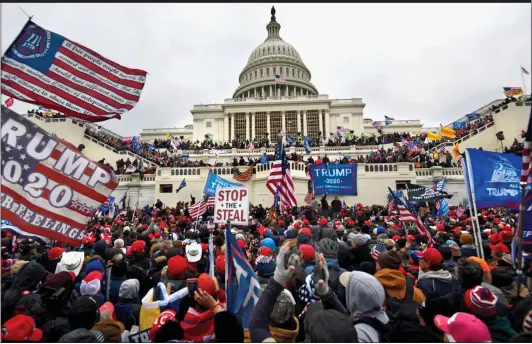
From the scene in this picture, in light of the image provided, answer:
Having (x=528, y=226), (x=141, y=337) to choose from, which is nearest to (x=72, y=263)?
(x=141, y=337)

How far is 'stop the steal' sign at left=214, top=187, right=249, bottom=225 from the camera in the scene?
239 inches

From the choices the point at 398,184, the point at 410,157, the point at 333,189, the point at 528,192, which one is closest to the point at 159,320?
the point at 528,192

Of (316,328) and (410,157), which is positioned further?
(410,157)

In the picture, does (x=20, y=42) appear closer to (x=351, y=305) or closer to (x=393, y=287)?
(x=351, y=305)

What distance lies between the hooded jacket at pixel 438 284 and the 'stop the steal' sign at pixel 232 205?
301cm

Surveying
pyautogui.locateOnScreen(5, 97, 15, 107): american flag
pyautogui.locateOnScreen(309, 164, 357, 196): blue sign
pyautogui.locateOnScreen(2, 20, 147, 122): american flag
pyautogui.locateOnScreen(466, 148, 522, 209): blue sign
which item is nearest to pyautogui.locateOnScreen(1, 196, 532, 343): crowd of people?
pyautogui.locateOnScreen(466, 148, 522, 209): blue sign

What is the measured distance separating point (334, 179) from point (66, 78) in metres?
16.1

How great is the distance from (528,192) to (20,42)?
8111 mm

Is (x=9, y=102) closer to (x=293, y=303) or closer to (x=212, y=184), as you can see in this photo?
(x=212, y=184)

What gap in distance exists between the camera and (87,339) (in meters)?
2.98

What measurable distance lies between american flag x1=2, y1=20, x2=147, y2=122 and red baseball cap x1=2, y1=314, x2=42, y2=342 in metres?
3.50

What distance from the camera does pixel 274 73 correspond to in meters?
85.6

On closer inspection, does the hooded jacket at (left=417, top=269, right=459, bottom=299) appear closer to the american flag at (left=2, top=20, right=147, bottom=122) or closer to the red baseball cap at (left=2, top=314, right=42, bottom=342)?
the red baseball cap at (left=2, top=314, right=42, bottom=342)

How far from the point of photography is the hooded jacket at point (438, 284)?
165 inches
